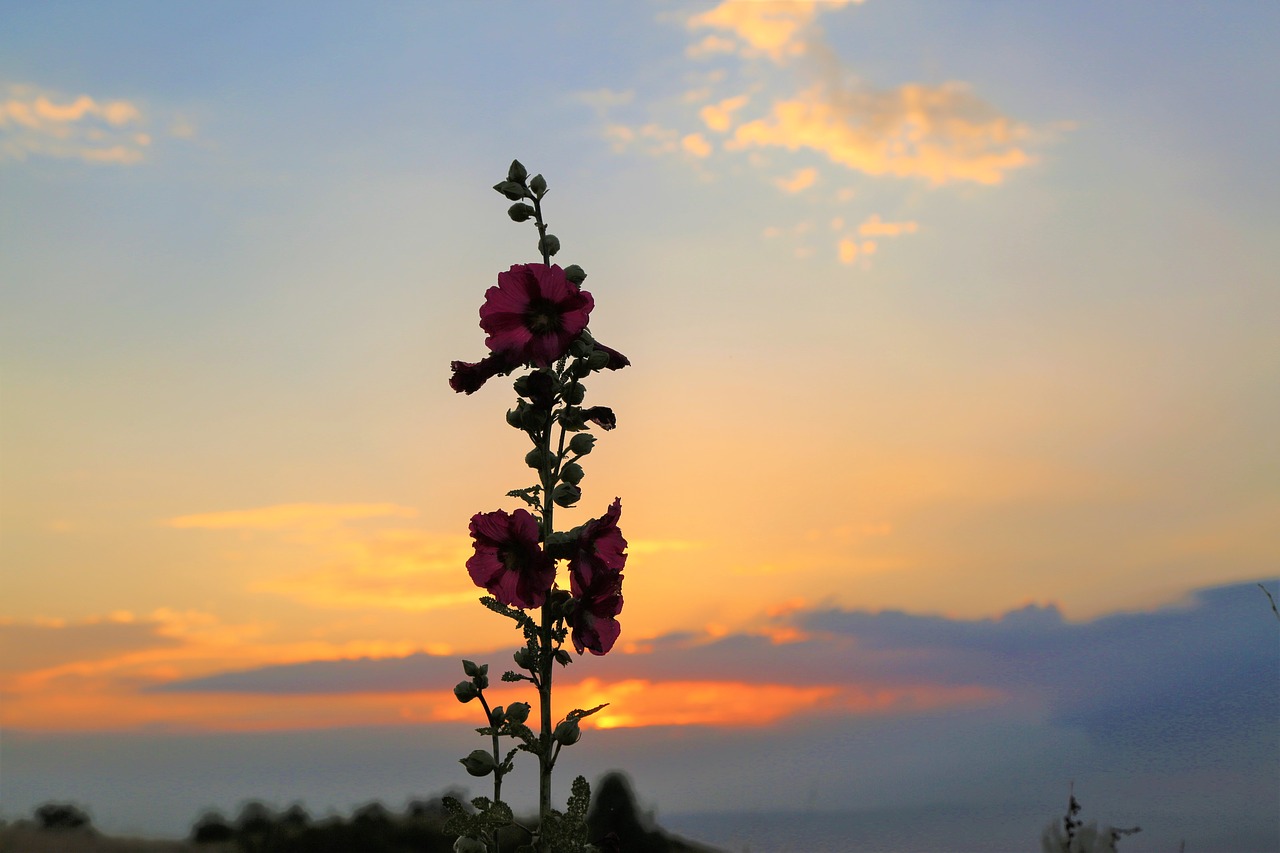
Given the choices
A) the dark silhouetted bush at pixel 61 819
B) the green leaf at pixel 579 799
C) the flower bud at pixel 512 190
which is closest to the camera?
the green leaf at pixel 579 799

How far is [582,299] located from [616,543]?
3.96 feet

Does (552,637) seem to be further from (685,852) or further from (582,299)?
(685,852)

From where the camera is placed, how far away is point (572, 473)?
5.42 metres

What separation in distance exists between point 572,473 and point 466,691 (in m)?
1.19

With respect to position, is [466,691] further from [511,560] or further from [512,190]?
[512,190]

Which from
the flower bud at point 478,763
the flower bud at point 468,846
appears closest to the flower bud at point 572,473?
the flower bud at point 478,763

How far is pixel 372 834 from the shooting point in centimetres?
1143

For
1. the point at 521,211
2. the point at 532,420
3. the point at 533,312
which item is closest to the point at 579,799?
the point at 532,420

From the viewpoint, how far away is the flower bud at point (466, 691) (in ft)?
17.9

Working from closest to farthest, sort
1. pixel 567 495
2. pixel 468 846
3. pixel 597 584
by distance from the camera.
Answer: pixel 468 846
pixel 597 584
pixel 567 495

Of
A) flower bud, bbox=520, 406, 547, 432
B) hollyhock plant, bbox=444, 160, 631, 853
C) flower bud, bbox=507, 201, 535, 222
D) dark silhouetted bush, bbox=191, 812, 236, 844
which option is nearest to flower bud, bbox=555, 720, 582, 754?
hollyhock plant, bbox=444, 160, 631, 853

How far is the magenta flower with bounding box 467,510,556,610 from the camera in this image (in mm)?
5246

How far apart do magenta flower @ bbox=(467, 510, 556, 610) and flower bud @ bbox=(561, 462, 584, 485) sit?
0.96 feet

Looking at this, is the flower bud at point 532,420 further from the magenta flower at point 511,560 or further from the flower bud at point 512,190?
the flower bud at point 512,190
